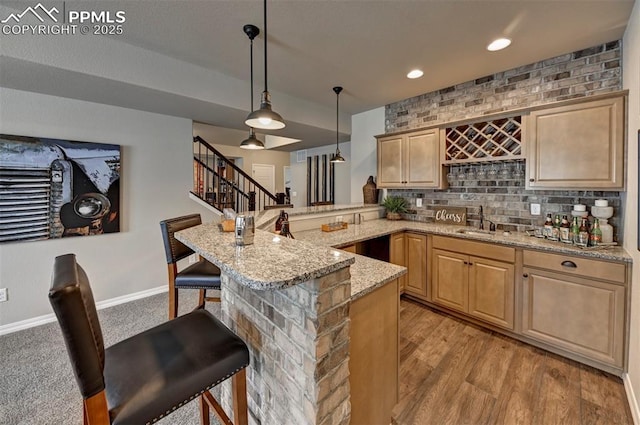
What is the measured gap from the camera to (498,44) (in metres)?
2.41

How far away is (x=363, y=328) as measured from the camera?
125 cm

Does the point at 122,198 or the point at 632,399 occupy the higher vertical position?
the point at 122,198

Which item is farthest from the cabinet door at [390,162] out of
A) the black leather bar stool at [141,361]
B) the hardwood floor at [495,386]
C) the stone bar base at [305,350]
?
the black leather bar stool at [141,361]

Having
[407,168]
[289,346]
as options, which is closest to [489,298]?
[407,168]

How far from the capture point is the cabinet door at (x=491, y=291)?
8.11ft

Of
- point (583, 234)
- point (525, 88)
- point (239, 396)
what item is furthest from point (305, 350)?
point (525, 88)

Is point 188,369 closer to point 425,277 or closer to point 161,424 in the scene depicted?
point 161,424

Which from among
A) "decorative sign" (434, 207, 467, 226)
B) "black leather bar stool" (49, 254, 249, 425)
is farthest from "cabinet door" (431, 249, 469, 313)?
"black leather bar stool" (49, 254, 249, 425)

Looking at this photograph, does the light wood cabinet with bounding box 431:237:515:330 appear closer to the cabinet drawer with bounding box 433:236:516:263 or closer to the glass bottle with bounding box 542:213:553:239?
the cabinet drawer with bounding box 433:236:516:263

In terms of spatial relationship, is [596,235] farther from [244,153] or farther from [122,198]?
[244,153]

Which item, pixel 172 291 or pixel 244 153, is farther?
pixel 244 153

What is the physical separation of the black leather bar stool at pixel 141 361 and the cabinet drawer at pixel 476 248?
242cm

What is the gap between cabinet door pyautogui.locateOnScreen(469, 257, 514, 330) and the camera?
2.47 metres

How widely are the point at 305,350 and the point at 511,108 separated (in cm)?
335
